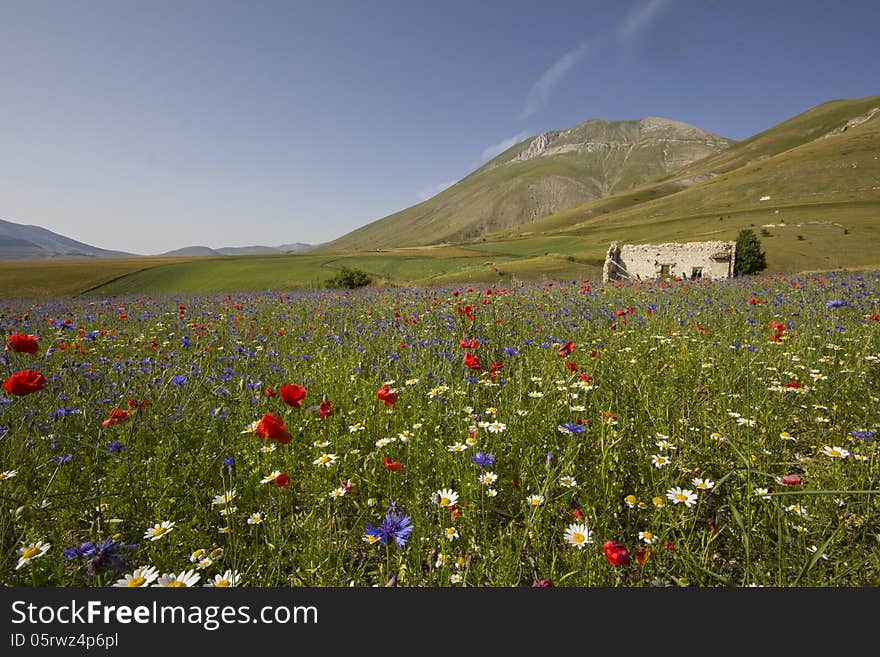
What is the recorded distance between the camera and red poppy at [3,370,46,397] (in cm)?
170

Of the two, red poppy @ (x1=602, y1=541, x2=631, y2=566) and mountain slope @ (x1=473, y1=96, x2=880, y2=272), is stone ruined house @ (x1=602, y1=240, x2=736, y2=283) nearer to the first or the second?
mountain slope @ (x1=473, y1=96, x2=880, y2=272)

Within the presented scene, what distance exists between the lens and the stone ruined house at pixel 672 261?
93.2ft

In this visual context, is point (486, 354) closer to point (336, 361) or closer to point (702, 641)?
point (336, 361)

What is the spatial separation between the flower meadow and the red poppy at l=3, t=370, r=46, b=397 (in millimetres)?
10

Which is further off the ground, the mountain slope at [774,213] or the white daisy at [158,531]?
the mountain slope at [774,213]

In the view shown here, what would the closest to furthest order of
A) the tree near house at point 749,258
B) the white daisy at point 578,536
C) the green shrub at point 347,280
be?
the white daisy at point 578,536 → the green shrub at point 347,280 → the tree near house at point 749,258

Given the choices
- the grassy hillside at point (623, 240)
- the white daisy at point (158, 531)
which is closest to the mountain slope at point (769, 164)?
the grassy hillside at point (623, 240)

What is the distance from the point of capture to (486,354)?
179 inches

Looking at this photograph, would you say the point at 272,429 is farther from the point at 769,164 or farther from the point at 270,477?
the point at 769,164

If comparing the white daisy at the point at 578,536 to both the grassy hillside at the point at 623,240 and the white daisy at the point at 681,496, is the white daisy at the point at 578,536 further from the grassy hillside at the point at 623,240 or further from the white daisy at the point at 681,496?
the grassy hillside at the point at 623,240

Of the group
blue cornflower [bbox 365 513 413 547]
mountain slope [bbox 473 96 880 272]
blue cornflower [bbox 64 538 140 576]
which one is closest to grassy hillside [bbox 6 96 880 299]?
mountain slope [bbox 473 96 880 272]

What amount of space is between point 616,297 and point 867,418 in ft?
21.7

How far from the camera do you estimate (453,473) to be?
2.46 m

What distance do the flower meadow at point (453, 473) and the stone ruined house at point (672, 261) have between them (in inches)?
1079
